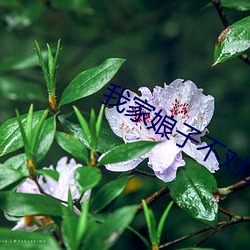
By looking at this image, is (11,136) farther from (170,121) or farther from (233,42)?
(233,42)

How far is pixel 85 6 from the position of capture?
2166 mm

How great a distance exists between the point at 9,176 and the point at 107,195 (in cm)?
14

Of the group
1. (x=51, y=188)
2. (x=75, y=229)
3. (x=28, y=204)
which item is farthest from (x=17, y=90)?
(x=75, y=229)

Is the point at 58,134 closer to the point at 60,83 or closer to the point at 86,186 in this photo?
the point at 86,186

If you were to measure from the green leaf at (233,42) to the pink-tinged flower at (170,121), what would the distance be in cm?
7

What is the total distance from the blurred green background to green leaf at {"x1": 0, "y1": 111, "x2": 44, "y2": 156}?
2.90 feet

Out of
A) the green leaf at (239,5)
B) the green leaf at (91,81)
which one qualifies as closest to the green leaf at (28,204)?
the green leaf at (91,81)

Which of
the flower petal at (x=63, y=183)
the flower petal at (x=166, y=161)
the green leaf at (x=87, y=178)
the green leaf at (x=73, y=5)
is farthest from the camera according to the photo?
the green leaf at (x=73, y=5)

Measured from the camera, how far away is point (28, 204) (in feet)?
3.09

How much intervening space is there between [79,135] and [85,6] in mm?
1104

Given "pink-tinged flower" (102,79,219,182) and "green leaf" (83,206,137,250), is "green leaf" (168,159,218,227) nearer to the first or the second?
"pink-tinged flower" (102,79,219,182)

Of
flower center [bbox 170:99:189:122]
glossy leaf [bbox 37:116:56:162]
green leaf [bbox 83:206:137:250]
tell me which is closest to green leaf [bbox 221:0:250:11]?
flower center [bbox 170:99:189:122]

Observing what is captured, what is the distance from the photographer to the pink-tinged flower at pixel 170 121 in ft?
3.72

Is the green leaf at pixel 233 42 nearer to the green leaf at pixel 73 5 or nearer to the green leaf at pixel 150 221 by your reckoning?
the green leaf at pixel 150 221
